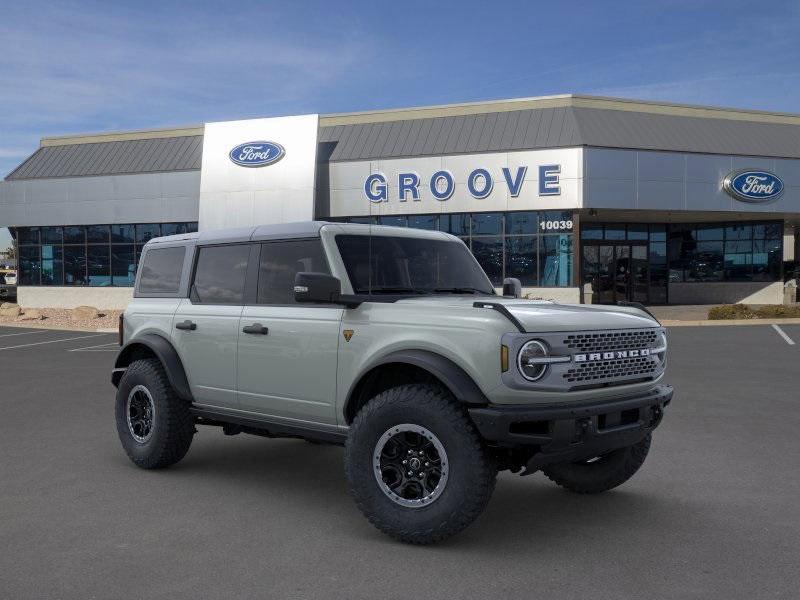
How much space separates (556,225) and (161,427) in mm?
24640

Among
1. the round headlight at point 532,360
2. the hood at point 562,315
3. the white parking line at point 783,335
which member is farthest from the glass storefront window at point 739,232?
the round headlight at point 532,360

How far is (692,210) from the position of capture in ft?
98.2

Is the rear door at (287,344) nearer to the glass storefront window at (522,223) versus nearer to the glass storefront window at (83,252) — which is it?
the glass storefront window at (522,223)

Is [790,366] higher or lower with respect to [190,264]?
lower

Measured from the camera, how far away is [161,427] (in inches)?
247

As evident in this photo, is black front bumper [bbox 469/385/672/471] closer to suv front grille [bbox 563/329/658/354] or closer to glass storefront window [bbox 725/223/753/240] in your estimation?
suv front grille [bbox 563/329/658/354]

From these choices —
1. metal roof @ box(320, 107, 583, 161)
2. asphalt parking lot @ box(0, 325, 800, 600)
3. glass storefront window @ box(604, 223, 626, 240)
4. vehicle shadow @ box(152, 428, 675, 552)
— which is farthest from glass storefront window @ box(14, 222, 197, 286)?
vehicle shadow @ box(152, 428, 675, 552)

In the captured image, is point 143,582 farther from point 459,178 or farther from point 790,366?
point 459,178

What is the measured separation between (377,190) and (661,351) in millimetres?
25630

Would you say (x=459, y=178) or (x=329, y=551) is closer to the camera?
(x=329, y=551)

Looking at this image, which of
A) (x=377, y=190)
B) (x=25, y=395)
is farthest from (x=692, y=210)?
(x=25, y=395)

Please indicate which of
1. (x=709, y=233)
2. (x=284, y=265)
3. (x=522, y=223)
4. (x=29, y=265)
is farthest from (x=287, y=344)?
(x=29, y=265)

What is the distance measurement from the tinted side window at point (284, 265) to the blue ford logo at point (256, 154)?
26276mm

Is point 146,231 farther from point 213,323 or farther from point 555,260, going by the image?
point 213,323
